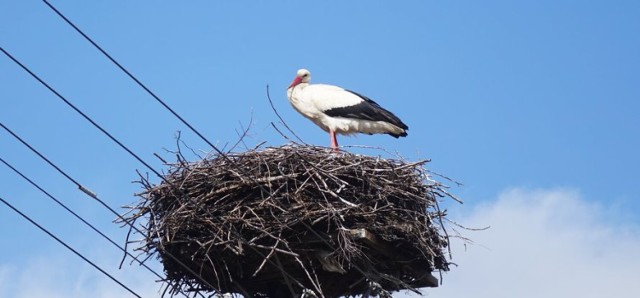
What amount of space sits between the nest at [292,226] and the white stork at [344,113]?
2594 mm

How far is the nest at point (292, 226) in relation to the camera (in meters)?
8.48

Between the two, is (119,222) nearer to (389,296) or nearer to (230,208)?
(230,208)

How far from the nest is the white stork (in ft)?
8.51

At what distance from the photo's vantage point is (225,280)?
881cm

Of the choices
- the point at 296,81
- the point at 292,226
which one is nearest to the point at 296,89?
the point at 296,81

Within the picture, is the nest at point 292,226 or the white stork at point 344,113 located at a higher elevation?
the white stork at point 344,113

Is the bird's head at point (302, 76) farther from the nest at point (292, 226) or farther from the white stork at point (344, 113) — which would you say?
the nest at point (292, 226)

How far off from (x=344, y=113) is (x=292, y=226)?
11.5 feet

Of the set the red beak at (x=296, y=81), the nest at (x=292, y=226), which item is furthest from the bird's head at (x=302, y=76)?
the nest at (x=292, y=226)

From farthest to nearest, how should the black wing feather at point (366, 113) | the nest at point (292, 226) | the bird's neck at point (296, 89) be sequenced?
the bird's neck at point (296, 89), the black wing feather at point (366, 113), the nest at point (292, 226)

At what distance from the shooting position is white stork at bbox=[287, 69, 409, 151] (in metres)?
11.9

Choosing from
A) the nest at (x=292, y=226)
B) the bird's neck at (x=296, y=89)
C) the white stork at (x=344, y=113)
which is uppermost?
the bird's neck at (x=296, y=89)

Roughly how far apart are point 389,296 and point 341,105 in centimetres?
370

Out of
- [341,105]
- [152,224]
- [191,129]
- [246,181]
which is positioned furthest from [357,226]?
[341,105]
